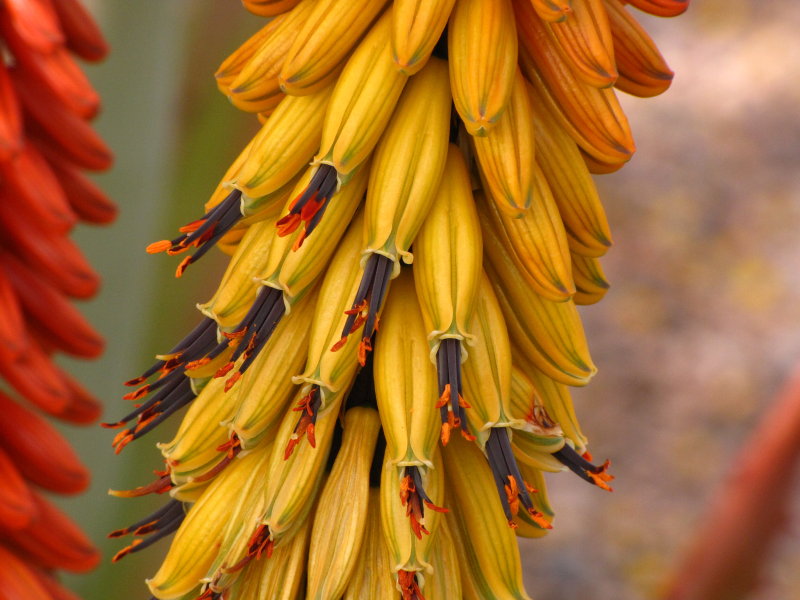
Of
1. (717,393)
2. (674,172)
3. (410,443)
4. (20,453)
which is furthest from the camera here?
(674,172)

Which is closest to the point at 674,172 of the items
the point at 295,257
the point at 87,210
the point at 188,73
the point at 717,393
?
the point at 717,393

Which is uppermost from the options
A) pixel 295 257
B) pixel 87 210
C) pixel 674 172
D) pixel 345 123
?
pixel 345 123

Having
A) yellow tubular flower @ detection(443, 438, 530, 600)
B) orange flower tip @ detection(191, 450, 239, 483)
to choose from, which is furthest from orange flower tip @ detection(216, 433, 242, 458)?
yellow tubular flower @ detection(443, 438, 530, 600)

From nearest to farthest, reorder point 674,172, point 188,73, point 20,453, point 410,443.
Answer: point 410,443
point 20,453
point 188,73
point 674,172

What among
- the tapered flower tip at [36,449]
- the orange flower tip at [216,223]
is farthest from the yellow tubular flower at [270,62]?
the tapered flower tip at [36,449]

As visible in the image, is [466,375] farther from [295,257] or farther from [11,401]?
[11,401]

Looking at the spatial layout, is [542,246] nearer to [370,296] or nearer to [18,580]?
[370,296]

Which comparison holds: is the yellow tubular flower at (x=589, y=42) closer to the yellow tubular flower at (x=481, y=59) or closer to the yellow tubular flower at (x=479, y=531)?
the yellow tubular flower at (x=481, y=59)
